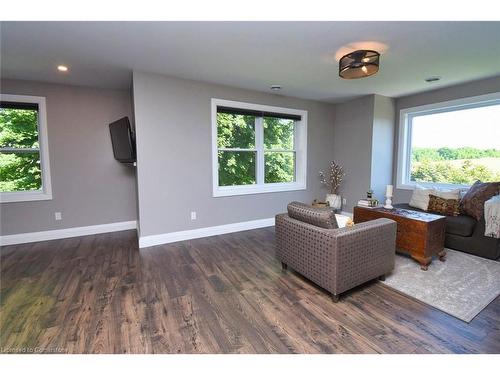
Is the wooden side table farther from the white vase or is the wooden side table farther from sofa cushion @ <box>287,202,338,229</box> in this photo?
the white vase

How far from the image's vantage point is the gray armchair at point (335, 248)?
6.37 ft

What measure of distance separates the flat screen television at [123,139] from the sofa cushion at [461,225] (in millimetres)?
4290

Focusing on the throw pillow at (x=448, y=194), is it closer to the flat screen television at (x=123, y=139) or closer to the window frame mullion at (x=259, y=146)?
the window frame mullion at (x=259, y=146)

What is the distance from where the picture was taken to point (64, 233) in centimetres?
371

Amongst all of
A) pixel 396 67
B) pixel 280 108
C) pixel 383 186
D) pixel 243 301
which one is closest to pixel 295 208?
pixel 243 301

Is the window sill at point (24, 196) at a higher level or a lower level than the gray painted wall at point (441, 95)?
lower

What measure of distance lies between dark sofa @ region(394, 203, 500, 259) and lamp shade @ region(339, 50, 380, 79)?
7.33 feet

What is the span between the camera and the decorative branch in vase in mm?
4719

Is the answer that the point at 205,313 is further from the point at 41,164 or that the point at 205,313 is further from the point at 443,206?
the point at 41,164

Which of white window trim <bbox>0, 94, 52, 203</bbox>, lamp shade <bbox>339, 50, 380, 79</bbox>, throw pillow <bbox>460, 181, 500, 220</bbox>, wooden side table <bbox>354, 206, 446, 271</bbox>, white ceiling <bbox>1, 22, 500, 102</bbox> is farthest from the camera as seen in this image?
white window trim <bbox>0, 94, 52, 203</bbox>

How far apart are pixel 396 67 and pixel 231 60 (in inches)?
79.7

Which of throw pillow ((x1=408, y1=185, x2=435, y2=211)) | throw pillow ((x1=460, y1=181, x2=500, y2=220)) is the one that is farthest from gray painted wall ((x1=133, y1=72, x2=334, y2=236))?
throw pillow ((x1=460, y1=181, x2=500, y2=220))

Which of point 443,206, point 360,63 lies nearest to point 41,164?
point 360,63

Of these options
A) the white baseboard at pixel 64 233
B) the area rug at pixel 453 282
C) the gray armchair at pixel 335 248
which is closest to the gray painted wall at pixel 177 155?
the white baseboard at pixel 64 233
